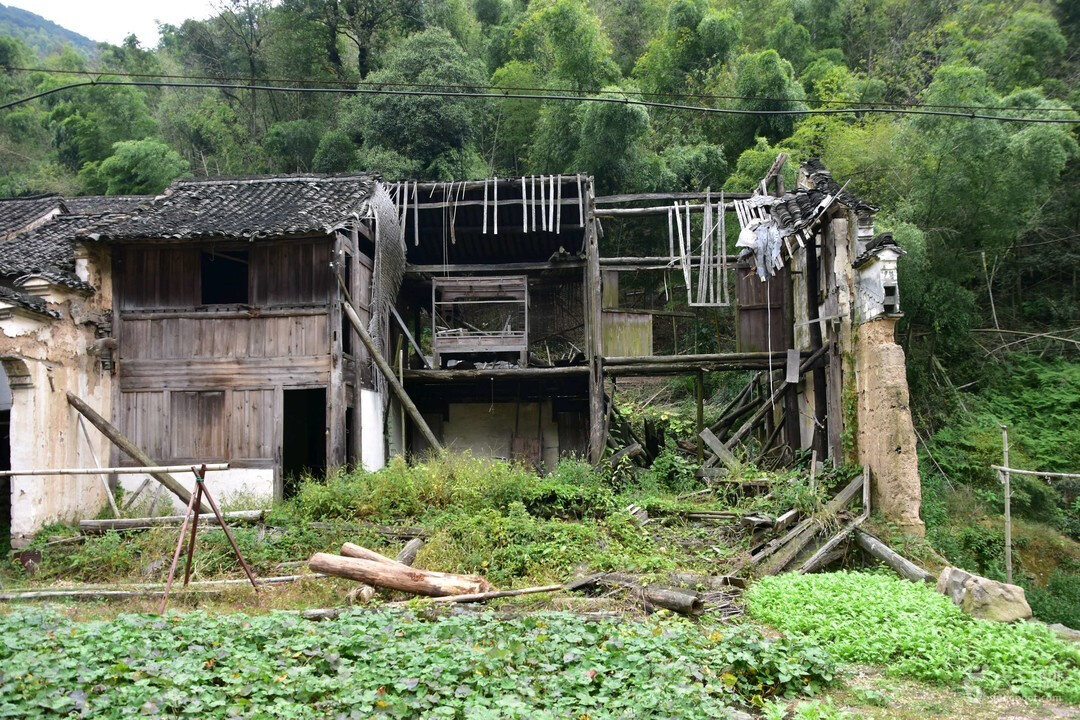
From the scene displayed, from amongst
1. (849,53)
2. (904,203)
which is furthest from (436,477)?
(849,53)

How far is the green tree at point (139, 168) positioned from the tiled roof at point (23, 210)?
781 centimetres

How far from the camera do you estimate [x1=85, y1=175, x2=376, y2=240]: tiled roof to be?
44.2ft

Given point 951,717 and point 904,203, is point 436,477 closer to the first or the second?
point 951,717

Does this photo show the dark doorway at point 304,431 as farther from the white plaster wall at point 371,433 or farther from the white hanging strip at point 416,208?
the white hanging strip at point 416,208

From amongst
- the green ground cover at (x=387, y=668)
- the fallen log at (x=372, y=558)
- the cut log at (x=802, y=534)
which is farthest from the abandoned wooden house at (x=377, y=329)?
the green ground cover at (x=387, y=668)

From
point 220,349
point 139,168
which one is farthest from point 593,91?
point 139,168

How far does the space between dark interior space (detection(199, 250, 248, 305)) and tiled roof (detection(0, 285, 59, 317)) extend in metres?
3.28

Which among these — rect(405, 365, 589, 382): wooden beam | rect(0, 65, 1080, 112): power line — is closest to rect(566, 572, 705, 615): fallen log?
rect(405, 365, 589, 382): wooden beam

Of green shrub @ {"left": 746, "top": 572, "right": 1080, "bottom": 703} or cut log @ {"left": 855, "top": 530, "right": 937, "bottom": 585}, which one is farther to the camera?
cut log @ {"left": 855, "top": 530, "right": 937, "bottom": 585}

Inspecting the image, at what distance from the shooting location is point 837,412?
44.2 feet

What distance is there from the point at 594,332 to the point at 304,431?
679 centimetres

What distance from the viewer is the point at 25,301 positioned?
11.9 m

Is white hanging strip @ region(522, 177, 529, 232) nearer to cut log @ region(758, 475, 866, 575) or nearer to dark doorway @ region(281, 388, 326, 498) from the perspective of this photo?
dark doorway @ region(281, 388, 326, 498)

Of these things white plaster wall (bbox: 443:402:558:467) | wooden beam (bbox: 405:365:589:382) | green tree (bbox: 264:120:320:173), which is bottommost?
white plaster wall (bbox: 443:402:558:467)
